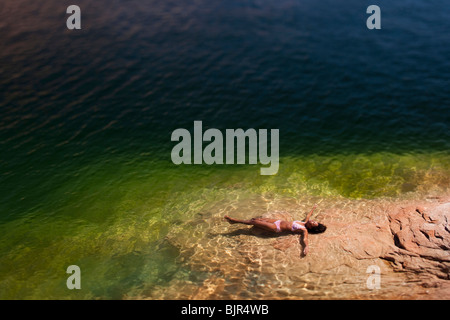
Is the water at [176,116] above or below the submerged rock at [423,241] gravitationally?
above

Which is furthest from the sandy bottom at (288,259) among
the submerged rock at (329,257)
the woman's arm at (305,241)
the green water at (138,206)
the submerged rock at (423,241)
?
the green water at (138,206)

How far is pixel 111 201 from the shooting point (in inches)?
627

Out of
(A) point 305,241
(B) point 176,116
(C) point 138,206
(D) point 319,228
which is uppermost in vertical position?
(B) point 176,116

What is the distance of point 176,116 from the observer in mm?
20359

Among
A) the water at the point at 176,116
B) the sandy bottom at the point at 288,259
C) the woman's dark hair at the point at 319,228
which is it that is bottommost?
the sandy bottom at the point at 288,259

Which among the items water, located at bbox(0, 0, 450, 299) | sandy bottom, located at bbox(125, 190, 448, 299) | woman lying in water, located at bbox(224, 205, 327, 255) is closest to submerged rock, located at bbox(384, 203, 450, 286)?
sandy bottom, located at bbox(125, 190, 448, 299)

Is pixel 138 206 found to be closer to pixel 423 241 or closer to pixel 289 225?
pixel 289 225

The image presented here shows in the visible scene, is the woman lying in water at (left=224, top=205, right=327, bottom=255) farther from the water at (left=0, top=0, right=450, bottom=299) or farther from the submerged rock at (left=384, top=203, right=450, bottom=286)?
the submerged rock at (left=384, top=203, right=450, bottom=286)

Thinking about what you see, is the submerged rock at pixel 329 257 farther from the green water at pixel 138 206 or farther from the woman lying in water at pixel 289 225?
the green water at pixel 138 206

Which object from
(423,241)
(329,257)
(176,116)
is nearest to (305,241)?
(329,257)

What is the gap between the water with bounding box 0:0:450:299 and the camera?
46.4 feet

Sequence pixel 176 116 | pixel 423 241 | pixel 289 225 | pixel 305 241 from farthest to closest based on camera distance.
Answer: pixel 176 116 < pixel 289 225 < pixel 305 241 < pixel 423 241

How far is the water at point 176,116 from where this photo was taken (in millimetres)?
14148

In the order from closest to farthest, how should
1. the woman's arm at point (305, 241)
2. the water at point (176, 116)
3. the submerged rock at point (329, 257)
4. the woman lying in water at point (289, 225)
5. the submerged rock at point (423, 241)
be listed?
the submerged rock at point (329, 257), the submerged rock at point (423, 241), the woman's arm at point (305, 241), the woman lying in water at point (289, 225), the water at point (176, 116)
